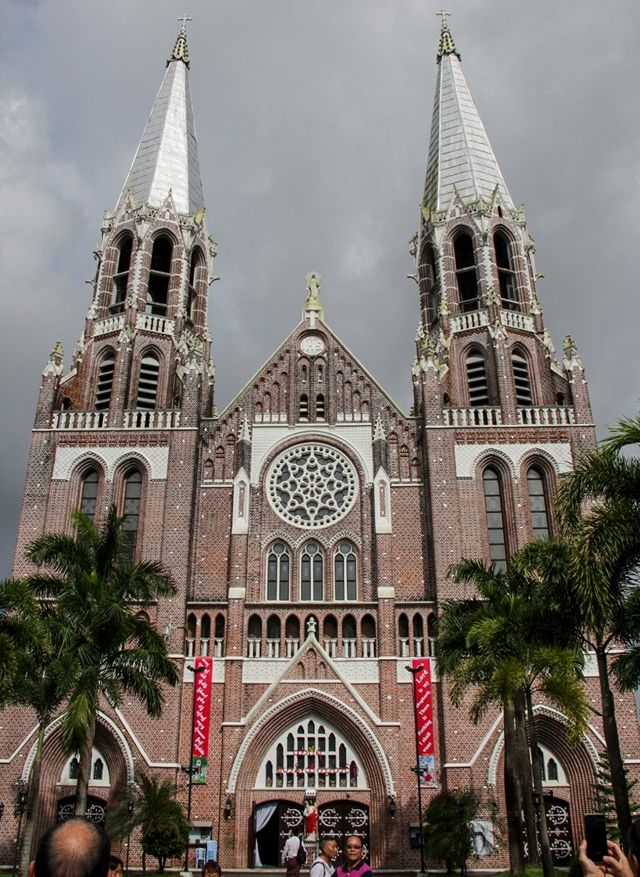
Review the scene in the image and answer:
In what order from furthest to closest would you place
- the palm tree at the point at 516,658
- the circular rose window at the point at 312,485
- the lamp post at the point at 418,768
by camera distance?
the circular rose window at the point at 312,485 < the lamp post at the point at 418,768 < the palm tree at the point at 516,658

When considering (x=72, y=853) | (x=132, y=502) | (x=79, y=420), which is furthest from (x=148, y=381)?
(x=72, y=853)

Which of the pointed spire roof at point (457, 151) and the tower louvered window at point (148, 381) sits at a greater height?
the pointed spire roof at point (457, 151)

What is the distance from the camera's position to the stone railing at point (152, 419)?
35.6 metres

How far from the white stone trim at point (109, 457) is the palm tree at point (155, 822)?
12831 millimetres

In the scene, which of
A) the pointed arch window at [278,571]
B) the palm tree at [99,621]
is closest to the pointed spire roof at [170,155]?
the pointed arch window at [278,571]

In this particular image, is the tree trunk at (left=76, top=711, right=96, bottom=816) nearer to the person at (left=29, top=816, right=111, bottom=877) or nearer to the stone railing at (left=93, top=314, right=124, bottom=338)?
the person at (left=29, top=816, right=111, bottom=877)

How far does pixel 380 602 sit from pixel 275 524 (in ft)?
18.0

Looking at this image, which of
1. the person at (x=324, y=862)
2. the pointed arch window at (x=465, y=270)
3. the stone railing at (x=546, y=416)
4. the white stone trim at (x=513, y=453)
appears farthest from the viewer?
the pointed arch window at (x=465, y=270)

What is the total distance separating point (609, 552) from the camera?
56.9 feet

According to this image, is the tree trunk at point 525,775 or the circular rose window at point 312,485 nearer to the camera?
the tree trunk at point 525,775

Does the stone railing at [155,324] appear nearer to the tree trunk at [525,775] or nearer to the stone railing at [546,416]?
the stone railing at [546,416]

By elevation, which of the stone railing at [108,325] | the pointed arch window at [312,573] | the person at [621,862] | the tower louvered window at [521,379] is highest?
the stone railing at [108,325]

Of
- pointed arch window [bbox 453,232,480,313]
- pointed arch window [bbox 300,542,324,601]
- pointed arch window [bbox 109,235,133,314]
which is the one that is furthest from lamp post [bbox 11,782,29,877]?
pointed arch window [bbox 453,232,480,313]

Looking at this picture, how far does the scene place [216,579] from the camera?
107ft
